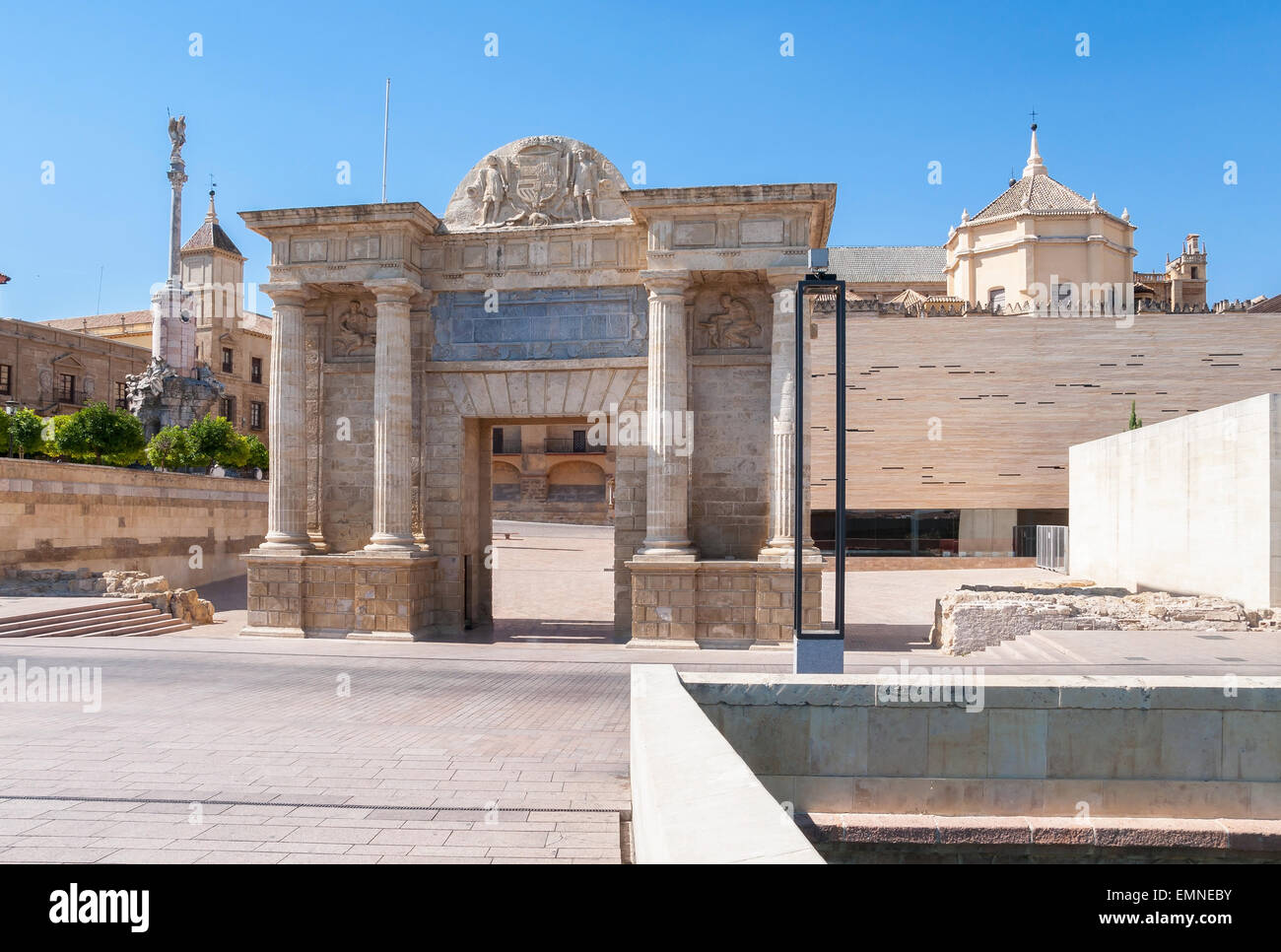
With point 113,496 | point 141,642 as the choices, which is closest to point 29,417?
point 113,496

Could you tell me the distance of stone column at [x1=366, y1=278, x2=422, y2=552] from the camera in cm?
1614

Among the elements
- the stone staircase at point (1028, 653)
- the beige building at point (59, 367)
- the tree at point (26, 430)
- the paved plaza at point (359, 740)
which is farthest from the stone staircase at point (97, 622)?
the beige building at point (59, 367)

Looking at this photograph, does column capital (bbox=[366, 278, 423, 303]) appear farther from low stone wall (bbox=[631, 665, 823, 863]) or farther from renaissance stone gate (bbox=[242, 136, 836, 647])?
low stone wall (bbox=[631, 665, 823, 863])

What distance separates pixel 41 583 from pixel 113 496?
560 centimetres

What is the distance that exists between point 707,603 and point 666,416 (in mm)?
3059

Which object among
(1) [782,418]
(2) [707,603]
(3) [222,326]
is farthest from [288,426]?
(3) [222,326]

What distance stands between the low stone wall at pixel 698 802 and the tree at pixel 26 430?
29341 mm

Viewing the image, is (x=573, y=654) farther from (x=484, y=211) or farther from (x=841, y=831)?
(x=841, y=831)

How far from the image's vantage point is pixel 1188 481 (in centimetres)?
1847

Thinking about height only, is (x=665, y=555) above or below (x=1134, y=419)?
below

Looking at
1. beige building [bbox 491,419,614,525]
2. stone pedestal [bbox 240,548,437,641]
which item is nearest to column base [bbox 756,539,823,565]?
stone pedestal [bbox 240,548,437,641]

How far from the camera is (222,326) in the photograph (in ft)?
181

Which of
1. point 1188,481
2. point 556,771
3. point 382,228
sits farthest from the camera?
point 1188,481

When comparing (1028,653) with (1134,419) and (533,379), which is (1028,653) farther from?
(1134,419)
